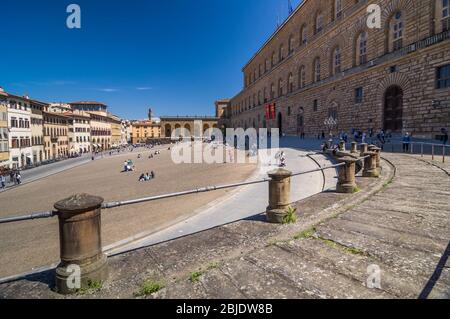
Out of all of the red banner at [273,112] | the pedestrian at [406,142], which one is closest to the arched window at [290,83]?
the red banner at [273,112]

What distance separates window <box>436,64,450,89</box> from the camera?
611 inches

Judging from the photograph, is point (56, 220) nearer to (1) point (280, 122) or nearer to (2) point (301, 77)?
(2) point (301, 77)

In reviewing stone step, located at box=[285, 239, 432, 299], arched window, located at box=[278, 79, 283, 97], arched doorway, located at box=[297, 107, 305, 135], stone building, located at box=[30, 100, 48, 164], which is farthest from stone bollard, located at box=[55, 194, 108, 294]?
stone building, located at box=[30, 100, 48, 164]

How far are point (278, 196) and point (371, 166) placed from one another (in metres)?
4.84

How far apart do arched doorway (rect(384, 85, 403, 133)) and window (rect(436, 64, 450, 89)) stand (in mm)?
2826

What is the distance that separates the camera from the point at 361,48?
2338cm

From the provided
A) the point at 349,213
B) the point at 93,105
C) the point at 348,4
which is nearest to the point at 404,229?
the point at 349,213

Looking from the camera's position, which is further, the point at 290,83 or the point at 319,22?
the point at 290,83

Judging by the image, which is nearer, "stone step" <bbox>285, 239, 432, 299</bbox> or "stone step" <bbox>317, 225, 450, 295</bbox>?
"stone step" <bbox>285, 239, 432, 299</bbox>

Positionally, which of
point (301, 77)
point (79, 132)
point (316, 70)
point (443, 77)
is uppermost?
point (301, 77)

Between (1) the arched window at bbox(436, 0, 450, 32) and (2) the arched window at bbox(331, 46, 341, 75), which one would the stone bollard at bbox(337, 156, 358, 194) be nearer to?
(1) the arched window at bbox(436, 0, 450, 32)

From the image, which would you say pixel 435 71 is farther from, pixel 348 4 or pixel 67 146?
pixel 67 146

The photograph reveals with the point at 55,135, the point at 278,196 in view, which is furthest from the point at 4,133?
the point at 278,196

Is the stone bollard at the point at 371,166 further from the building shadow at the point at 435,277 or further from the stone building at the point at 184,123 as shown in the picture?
the stone building at the point at 184,123
